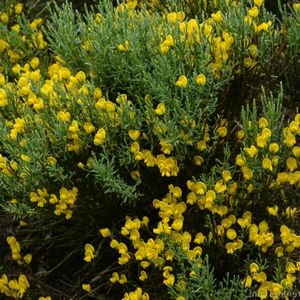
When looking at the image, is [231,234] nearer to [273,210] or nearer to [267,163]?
[273,210]

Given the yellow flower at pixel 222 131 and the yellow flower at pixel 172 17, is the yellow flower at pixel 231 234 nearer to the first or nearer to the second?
the yellow flower at pixel 222 131

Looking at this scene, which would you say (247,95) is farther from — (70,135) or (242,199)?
(70,135)

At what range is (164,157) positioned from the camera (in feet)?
9.21

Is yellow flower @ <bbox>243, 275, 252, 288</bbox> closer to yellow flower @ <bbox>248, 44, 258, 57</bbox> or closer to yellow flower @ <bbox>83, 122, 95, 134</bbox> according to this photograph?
yellow flower @ <bbox>83, 122, 95, 134</bbox>

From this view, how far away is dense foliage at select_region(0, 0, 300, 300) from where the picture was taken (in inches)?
107

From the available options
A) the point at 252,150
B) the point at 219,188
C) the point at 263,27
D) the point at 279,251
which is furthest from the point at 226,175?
the point at 263,27

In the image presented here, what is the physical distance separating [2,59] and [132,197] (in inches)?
60.3

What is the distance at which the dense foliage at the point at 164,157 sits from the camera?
273cm

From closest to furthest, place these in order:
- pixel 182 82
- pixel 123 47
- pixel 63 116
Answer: pixel 182 82 < pixel 63 116 < pixel 123 47

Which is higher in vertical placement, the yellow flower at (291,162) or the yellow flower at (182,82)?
the yellow flower at (182,82)

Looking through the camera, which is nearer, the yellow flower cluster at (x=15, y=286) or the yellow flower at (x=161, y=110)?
the yellow flower at (x=161, y=110)

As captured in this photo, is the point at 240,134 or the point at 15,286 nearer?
the point at 240,134

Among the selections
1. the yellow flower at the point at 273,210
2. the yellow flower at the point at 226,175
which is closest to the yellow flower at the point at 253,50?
the yellow flower at the point at 226,175

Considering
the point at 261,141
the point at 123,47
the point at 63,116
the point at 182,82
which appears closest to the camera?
the point at 261,141
